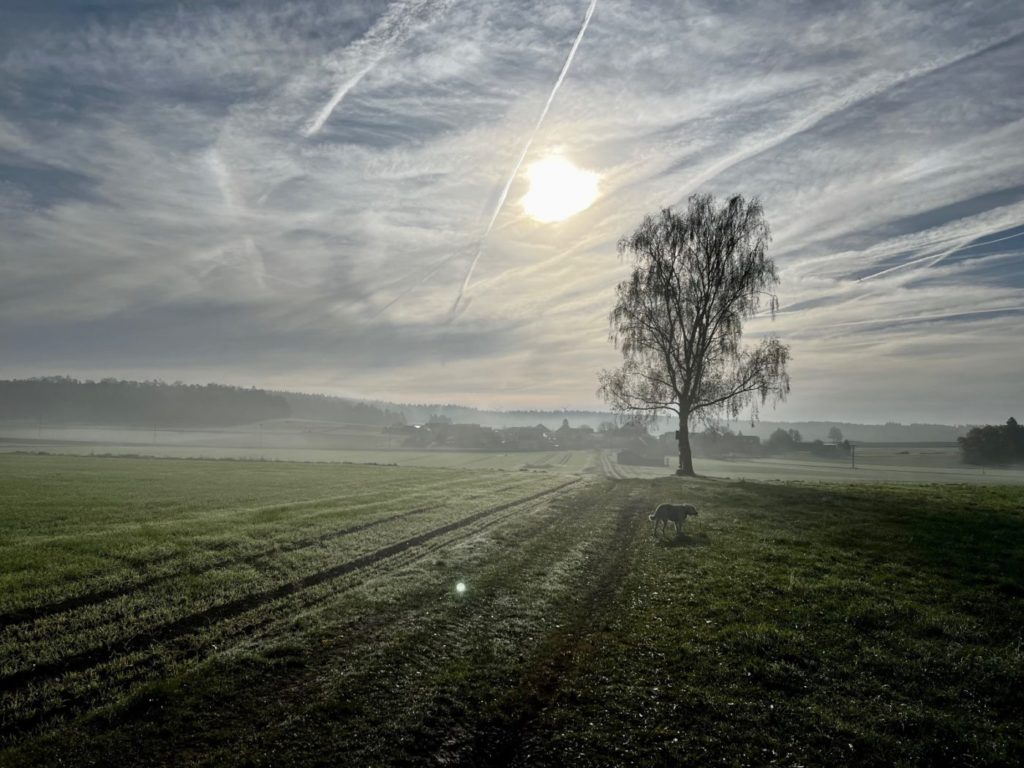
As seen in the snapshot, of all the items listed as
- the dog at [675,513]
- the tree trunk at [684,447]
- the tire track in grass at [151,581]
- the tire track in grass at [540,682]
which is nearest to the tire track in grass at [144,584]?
the tire track in grass at [151,581]

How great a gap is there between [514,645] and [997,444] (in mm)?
121354

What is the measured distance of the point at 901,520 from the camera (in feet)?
67.6

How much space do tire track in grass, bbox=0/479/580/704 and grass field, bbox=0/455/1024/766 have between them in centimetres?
6

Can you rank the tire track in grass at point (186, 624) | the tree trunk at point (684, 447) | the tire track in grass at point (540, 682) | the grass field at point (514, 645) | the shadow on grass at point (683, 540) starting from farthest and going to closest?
1. the tree trunk at point (684, 447)
2. the shadow on grass at point (683, 540)
3. the tire track in grass at point (186, 624)
4. the grass field at point (514, 645)
5. the tire track in grass at point (540, 682)

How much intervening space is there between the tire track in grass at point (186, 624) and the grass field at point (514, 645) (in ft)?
0.20

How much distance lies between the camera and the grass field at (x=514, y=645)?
6.93m

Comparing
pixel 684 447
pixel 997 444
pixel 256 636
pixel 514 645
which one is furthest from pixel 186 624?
pixel 997 444

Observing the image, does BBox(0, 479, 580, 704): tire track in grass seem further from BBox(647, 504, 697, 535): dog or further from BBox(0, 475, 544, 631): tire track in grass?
BBox(647, 504, 697, 535): dog

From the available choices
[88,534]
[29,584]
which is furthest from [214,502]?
[29,584]

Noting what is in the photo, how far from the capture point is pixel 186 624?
35.6 feet

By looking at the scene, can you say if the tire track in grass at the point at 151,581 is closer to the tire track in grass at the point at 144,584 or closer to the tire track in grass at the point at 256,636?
the tire track in grass at the point at 144,584

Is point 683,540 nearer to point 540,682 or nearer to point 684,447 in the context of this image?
point 540,682

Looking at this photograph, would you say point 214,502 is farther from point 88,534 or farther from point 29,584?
point 29,584

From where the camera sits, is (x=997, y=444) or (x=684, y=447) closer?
(x=684, y=447)
